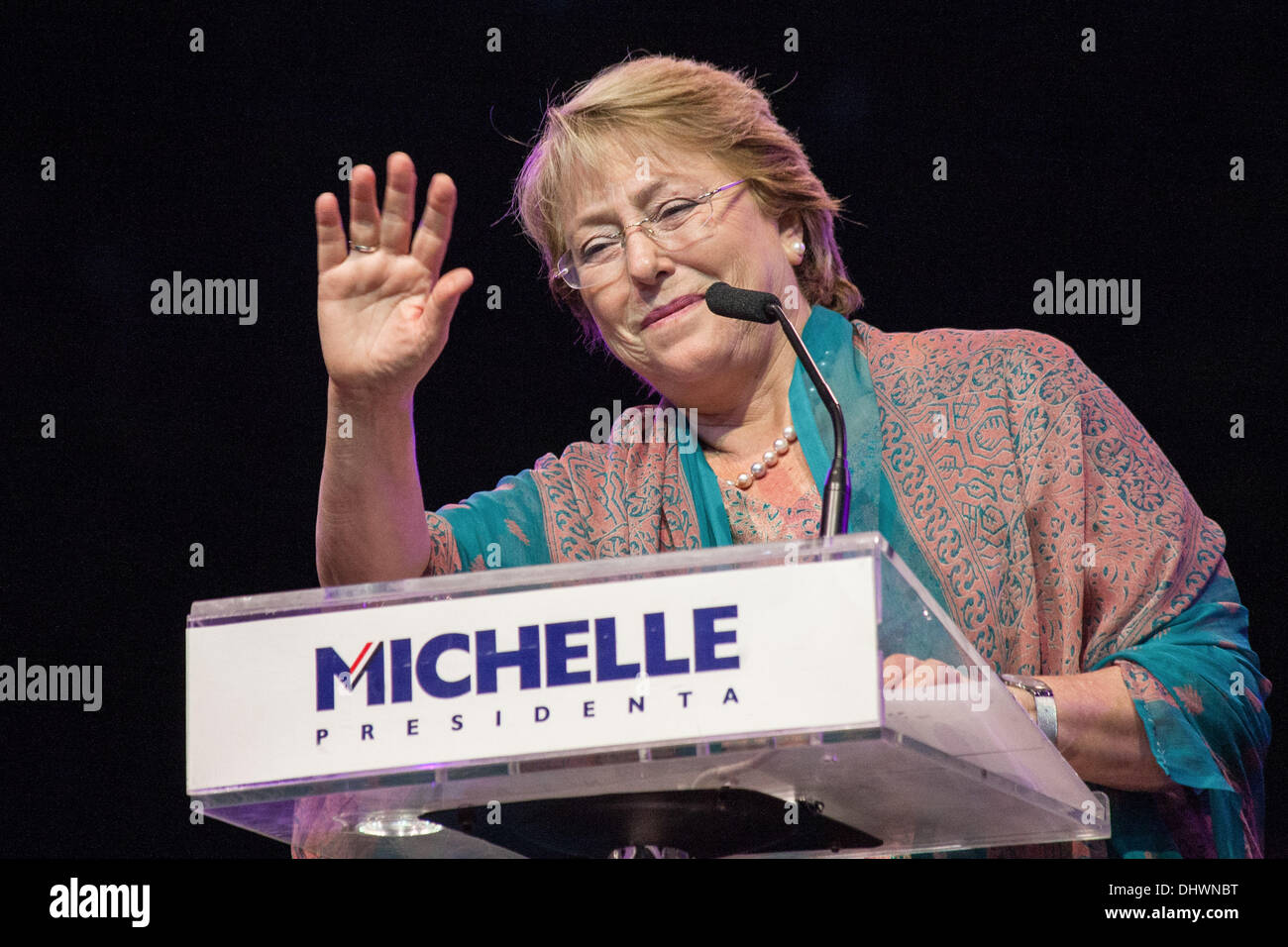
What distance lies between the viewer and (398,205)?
1.38 metres

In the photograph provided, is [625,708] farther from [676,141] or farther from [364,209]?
[676,141]

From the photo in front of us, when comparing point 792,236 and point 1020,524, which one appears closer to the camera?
point 1020,524

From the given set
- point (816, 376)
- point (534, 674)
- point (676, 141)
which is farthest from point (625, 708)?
point (676, 141)

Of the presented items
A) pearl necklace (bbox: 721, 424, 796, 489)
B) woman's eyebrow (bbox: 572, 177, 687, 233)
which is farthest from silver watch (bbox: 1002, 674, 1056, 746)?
woman's eyebrow (bbox: 572, 177, 687, 233)

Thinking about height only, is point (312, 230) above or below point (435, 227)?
above

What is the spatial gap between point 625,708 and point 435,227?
0.58 m

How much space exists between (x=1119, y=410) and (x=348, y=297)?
92 cm

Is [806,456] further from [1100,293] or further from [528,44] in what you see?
[528,44]

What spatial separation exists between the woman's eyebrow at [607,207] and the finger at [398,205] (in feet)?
1.64

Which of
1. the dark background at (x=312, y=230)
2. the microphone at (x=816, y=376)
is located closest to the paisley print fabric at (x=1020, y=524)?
the microphone at (x=816, y=376)

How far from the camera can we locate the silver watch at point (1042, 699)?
1.35 meters

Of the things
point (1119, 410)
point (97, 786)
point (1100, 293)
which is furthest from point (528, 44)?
point (97, 786)

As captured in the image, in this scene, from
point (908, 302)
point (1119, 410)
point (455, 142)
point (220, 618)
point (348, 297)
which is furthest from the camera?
point (455, 142)

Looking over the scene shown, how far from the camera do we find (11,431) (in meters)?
2.51
